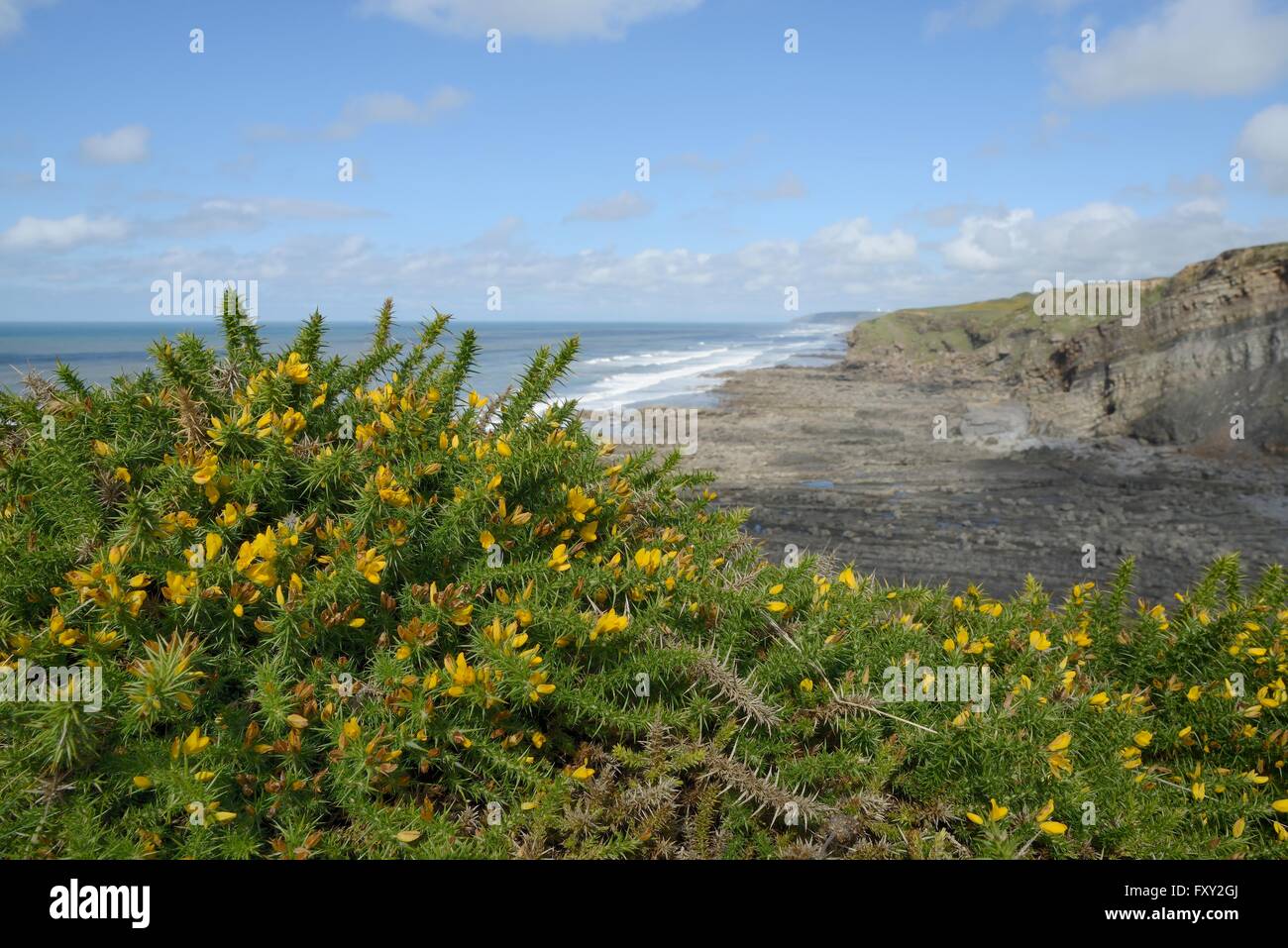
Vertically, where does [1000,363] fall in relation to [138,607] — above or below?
above

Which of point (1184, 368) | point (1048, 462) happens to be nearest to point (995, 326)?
point (1184, 368)

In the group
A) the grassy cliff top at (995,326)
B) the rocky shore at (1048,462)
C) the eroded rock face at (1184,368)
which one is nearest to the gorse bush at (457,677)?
the rocky shore at (1048,462)

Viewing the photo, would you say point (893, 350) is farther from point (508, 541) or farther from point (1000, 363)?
point (508, 541)

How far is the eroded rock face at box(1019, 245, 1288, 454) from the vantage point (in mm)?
22922

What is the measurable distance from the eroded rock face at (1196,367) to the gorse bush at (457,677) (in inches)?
966

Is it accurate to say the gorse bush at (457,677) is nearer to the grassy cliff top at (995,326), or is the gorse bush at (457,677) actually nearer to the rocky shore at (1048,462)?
the rocky shore at (1048,462)

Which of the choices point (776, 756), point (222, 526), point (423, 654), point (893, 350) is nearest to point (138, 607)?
point (222, 526)

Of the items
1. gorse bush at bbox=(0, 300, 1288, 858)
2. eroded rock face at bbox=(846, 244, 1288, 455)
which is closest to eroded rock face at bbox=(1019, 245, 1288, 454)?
eroded rock face at bbox=(846, 244, 1288, 455)

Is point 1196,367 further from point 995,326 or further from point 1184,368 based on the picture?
point 995,326

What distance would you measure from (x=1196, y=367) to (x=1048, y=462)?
814 centimetres

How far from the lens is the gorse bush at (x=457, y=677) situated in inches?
68.4

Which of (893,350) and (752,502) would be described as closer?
(752,502)
